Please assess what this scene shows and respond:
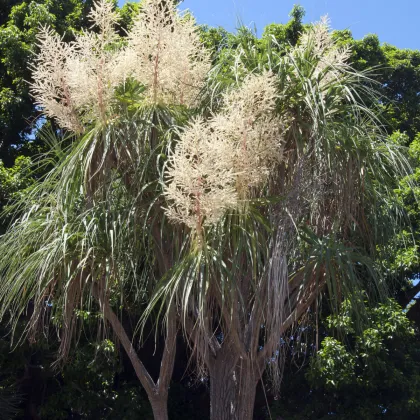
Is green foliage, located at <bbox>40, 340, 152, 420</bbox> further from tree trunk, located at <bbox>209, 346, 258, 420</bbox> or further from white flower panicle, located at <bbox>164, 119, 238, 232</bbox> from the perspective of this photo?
white flower panicle, located at <bbox>164, 119, 238, 232</bbox>

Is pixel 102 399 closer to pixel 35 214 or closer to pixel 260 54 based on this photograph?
pixel 35 214

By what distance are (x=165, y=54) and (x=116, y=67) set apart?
316mm

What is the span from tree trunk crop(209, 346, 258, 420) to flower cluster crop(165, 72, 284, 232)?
1105 mm

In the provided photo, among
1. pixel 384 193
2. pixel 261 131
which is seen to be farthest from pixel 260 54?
pixel 384 193

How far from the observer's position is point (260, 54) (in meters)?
4.81

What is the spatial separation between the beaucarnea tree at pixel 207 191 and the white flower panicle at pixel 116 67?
0.01 m

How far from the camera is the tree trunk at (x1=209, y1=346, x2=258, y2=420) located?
4766 millimetres

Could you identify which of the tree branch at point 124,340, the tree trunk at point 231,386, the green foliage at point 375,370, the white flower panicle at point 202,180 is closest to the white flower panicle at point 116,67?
the white flower panicle at point 202,180

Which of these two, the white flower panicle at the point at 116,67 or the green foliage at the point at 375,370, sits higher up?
the white flower panicle at the point at 116,67

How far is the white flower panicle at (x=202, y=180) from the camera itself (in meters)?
3.98

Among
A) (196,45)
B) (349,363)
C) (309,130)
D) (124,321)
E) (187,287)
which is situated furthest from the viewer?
(124,321)

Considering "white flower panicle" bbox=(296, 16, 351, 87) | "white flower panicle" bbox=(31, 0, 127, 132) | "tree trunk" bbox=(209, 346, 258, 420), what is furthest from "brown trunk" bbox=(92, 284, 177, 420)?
"white flower panicle" bbox=(296, 16, 351, 87)

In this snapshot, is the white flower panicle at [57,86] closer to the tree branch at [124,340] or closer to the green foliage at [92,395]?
A: the tree branch at [124,340]

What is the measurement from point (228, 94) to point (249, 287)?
1196 mm
